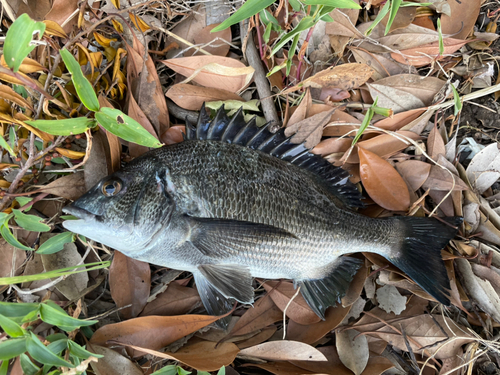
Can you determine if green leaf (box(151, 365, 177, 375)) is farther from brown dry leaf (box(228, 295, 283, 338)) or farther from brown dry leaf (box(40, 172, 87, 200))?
brown dry leaf (box(40, 172, 87, 200))

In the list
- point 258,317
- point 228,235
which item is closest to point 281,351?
point 258,317

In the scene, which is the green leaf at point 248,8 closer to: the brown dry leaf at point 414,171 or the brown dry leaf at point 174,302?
the brown dry leaf at point 414,171

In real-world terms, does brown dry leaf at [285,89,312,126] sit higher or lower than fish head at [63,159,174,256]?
higher

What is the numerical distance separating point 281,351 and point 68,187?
1.38 m

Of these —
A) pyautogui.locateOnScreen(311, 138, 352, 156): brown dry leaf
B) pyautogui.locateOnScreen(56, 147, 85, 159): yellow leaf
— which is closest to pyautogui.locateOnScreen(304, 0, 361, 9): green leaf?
pyautogui.locateOnScreen(311, 138, 352, 156): brown dry leaf

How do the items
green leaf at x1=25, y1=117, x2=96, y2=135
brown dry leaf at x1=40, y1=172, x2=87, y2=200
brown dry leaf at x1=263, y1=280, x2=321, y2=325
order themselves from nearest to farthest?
1. green leaf at x1=25, y1=117, x2=96, y2=135
2. brown dry leaf at x1=40, y1=172, x2=87, y2=200
3. brown dry leaf at x1=263, y1=280, x2=321, y2=325

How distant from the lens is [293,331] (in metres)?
1.83

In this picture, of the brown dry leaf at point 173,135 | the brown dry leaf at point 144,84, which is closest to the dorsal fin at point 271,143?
the brown dry leaf at point 173,135

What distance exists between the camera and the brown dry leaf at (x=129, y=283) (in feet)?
5.55

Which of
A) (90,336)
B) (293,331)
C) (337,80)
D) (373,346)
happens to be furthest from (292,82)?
(90,336)

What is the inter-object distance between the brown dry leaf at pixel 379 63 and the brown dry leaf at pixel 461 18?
34 cm

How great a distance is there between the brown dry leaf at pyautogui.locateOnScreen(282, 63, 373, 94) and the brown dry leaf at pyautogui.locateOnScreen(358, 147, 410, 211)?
38 cm

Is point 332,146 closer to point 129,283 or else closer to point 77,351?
point 129,283

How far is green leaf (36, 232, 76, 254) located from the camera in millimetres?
1525
